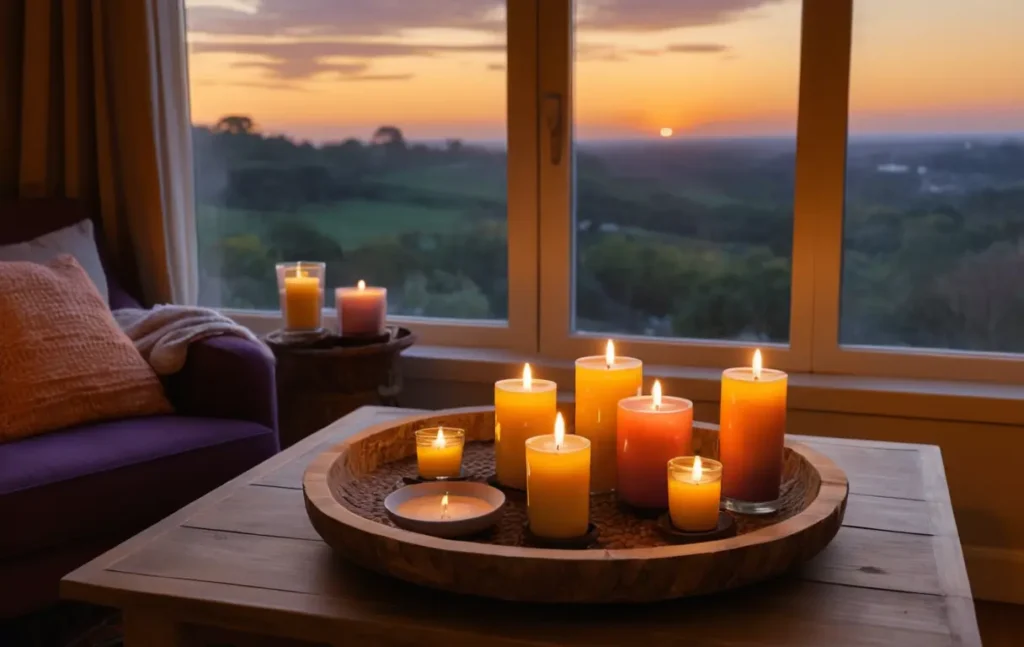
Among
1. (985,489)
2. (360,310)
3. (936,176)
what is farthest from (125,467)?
(936,176)

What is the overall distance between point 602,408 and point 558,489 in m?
0.24

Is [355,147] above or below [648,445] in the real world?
above

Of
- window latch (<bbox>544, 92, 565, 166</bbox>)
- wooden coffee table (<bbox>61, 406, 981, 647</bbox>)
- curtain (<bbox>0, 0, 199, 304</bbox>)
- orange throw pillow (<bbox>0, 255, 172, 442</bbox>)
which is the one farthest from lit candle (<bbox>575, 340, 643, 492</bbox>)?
curtain (<bbox>0, 0, 199, 304</bbox>)

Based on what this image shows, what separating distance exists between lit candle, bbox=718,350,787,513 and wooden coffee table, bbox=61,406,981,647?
0.11 metres

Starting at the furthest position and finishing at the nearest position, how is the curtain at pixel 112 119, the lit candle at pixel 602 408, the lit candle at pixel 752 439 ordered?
the curtain at pixel 112 119, the lit candle at pixel 602 408, the lit candle at pixel 752 439

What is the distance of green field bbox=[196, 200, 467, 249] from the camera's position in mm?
2908

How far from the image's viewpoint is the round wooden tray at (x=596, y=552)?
3.39 feet

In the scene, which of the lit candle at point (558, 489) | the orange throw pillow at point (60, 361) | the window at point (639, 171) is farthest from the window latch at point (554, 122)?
the lit candle at point (558, 489)

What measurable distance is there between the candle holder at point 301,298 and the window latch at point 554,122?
748 mm

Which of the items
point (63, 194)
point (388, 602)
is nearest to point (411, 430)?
point (388, 602)

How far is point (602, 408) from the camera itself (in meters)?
1.38

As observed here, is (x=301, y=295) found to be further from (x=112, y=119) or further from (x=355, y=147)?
(x=112, y=119)

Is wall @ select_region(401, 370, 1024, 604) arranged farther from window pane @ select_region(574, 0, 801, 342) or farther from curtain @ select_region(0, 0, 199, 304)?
curtain @ select_region(0, 0, 199, 304)

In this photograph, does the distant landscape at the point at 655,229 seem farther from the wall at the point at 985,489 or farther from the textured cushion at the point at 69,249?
the textured cushion at the point at 69,249
